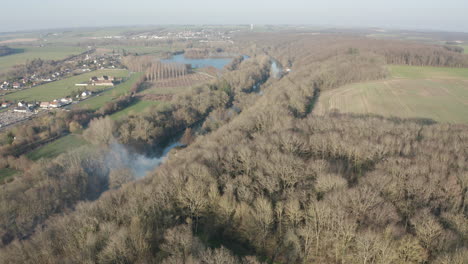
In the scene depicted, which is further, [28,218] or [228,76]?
[228,76]

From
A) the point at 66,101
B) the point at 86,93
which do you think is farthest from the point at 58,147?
the point at 86,93

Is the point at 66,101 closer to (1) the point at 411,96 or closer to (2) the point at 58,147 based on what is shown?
(2) the point at 58,147

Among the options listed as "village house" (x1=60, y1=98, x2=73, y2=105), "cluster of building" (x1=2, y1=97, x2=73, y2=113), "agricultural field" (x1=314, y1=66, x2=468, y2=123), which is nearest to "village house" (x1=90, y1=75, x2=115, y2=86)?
"village house" (x1=60, y1=98, x2=73, y2=105)

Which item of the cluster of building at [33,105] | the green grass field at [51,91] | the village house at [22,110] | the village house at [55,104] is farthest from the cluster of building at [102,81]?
the village house at [22,110]

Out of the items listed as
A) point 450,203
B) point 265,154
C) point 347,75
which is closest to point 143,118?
point 265,154

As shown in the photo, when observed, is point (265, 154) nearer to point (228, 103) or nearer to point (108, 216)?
point (108, 216)
